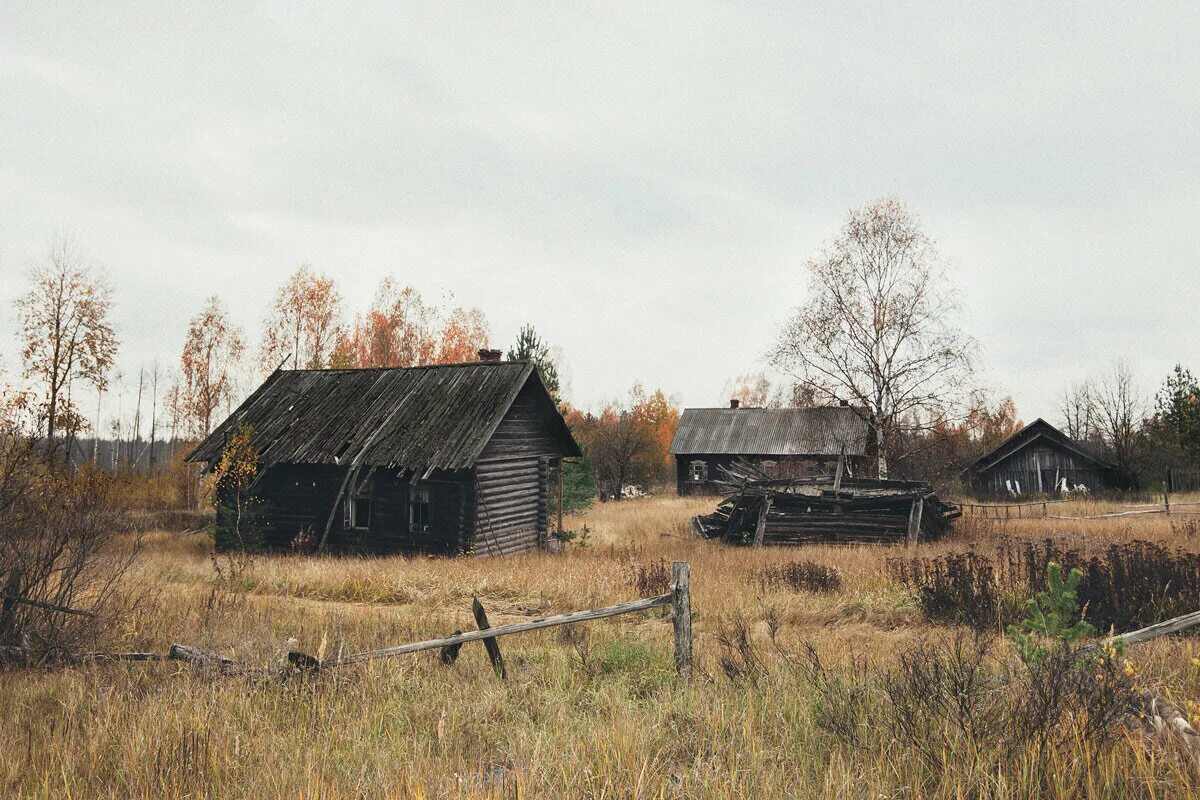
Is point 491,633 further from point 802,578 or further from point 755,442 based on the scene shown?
point 755,442

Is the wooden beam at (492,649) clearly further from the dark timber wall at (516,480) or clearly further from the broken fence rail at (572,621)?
the dark timber wall at (516,480)

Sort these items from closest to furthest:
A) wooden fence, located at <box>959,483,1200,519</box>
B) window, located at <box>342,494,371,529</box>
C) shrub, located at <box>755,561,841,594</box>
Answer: shrub, located at <box>755,561,841,594</box> → window, located at <box>342,494,371,529</box> → wooden fence, located at <box>959,483,1200,519</box>

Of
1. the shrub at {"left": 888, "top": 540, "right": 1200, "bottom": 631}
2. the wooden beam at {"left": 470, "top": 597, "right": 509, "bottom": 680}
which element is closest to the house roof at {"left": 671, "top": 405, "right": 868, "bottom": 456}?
the shrub at {"left": 888, "top": 540, "right": 1200, "bottom": 631}

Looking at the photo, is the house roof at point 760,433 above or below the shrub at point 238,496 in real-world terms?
above

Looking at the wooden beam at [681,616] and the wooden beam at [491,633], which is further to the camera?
the wooden beam at [681,616]

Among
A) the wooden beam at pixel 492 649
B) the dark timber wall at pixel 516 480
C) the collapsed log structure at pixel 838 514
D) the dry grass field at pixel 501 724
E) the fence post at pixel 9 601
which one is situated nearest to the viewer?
the dry grass field at pixel 501 724

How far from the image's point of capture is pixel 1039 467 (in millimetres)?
37719

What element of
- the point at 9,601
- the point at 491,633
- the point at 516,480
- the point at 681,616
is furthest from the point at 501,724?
the point at 516,480

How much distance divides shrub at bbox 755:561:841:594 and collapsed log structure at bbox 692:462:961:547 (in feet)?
22.3

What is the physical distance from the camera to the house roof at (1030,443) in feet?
120

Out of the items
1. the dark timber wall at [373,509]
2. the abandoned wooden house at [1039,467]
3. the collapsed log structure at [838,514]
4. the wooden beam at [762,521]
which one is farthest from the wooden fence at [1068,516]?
the dark timber wall at [373,509]

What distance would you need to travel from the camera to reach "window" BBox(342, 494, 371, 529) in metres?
19.4

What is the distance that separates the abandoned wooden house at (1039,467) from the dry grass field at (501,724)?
32700 millimetres

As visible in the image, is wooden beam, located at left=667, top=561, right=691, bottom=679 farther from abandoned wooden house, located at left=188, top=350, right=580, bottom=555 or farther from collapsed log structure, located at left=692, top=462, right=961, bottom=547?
collapsed log structure, located at left=692, top=462, right=961, bottom=547
